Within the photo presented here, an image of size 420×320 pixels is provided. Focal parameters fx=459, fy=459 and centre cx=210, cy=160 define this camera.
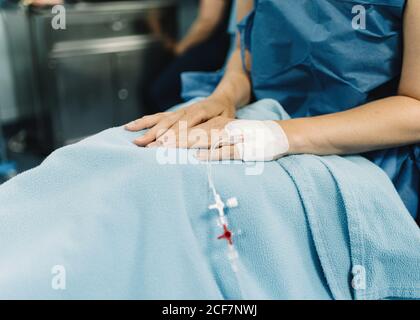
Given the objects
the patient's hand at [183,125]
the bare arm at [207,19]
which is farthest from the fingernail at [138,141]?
the bare arm at [207,19]

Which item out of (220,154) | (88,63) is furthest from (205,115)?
(88,63)

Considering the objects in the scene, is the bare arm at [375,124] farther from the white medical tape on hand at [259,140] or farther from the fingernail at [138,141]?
the fingernail at [138,141]

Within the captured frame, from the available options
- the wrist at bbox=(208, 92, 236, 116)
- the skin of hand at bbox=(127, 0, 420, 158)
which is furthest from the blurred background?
the skin of hand at bbox=(127, 0, 420, 158)

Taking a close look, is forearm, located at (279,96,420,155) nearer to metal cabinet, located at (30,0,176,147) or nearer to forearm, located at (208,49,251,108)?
forearm, located at (208,49,251,108)

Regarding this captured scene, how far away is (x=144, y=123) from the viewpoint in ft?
2.41

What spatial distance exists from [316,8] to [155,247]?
488 millimetres

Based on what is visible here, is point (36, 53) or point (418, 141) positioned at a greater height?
point (418, 141)

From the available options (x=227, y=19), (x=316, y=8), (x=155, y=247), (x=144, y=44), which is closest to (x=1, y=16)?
(x=144, y=44)

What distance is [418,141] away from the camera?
752 millimetres

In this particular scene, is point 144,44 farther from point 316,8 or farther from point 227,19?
point 316,8

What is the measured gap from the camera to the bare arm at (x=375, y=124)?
2.29 ft

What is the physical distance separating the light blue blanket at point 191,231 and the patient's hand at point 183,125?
35 millimetres
